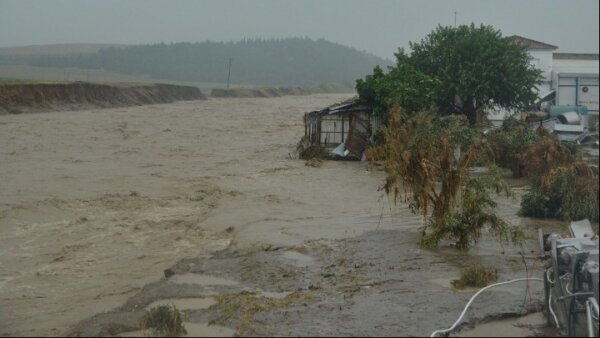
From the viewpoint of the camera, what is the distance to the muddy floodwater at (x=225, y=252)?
7930 mm

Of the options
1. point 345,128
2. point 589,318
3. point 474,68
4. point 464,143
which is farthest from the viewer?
point 474,68

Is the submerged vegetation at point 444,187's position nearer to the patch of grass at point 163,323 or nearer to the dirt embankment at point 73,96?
the patch of grass at point 163,323

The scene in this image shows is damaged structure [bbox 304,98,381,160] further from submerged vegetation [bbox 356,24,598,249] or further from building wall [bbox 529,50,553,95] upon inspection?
building wall [bbox 529,50,553,95]

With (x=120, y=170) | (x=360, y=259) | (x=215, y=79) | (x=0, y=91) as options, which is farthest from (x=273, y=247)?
(x=215, y=79)

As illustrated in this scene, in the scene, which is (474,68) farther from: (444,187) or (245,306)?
(245,306)

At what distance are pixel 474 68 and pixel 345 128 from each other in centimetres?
588

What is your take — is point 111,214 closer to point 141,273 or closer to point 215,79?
point 141,273

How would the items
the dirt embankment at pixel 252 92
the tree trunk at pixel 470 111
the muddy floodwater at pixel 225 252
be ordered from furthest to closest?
the dirt embankment at pixel 252 92, the tree trunk at pixel 470 111, the muddy floodwater at pixel 225 252

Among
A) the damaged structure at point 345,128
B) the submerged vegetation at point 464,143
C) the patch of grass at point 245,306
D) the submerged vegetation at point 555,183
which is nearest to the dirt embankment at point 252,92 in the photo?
the submerged vegetation at point 464,143

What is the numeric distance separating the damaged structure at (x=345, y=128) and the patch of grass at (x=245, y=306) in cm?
1787

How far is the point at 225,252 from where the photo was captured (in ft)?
40.2

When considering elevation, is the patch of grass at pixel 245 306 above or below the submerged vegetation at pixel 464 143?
below

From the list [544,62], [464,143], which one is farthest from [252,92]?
[464,143]

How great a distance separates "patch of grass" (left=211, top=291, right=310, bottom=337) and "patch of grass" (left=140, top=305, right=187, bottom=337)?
1.67 feet
